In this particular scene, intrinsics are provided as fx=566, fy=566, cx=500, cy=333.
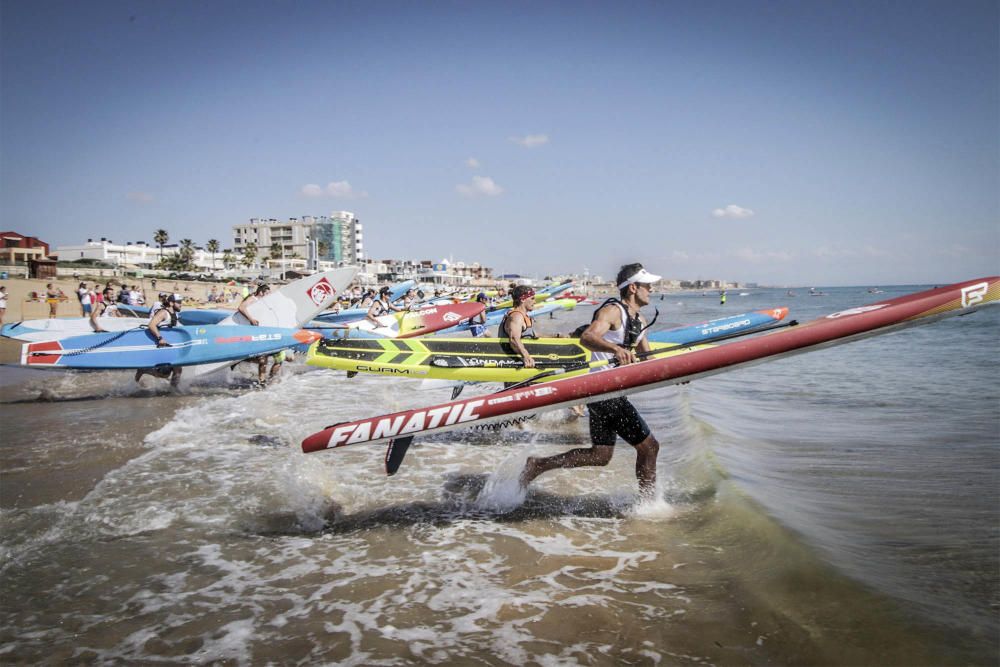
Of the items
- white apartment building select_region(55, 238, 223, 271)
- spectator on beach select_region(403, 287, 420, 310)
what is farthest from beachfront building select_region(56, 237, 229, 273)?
spectator on beach select_region(403, 287, 420, 310)

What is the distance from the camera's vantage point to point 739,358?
4.72 meters

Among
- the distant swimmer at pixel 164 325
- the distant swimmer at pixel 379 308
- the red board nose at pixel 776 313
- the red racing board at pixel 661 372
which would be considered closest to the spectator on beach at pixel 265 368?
the distant swimmer at pixel 164 325

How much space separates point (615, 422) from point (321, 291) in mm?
9980

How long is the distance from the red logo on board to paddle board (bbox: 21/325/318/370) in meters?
1.55

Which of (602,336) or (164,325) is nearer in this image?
(602,336)

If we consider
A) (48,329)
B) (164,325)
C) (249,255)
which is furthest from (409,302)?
(249,255)

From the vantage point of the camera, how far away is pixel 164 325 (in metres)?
11.1

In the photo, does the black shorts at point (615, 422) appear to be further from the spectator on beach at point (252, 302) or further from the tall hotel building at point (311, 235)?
the tall hotel building at point (311, 235)

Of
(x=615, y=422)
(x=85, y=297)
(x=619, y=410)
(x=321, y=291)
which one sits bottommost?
(x=615, y=422)

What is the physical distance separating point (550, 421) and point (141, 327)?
8055 mm

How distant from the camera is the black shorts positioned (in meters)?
4.65

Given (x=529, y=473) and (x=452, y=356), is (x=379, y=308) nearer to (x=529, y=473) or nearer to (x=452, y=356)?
(x=452, y=356)

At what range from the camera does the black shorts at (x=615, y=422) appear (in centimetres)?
465

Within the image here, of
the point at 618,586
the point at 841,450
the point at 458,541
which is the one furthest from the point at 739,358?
the point at 841,450
